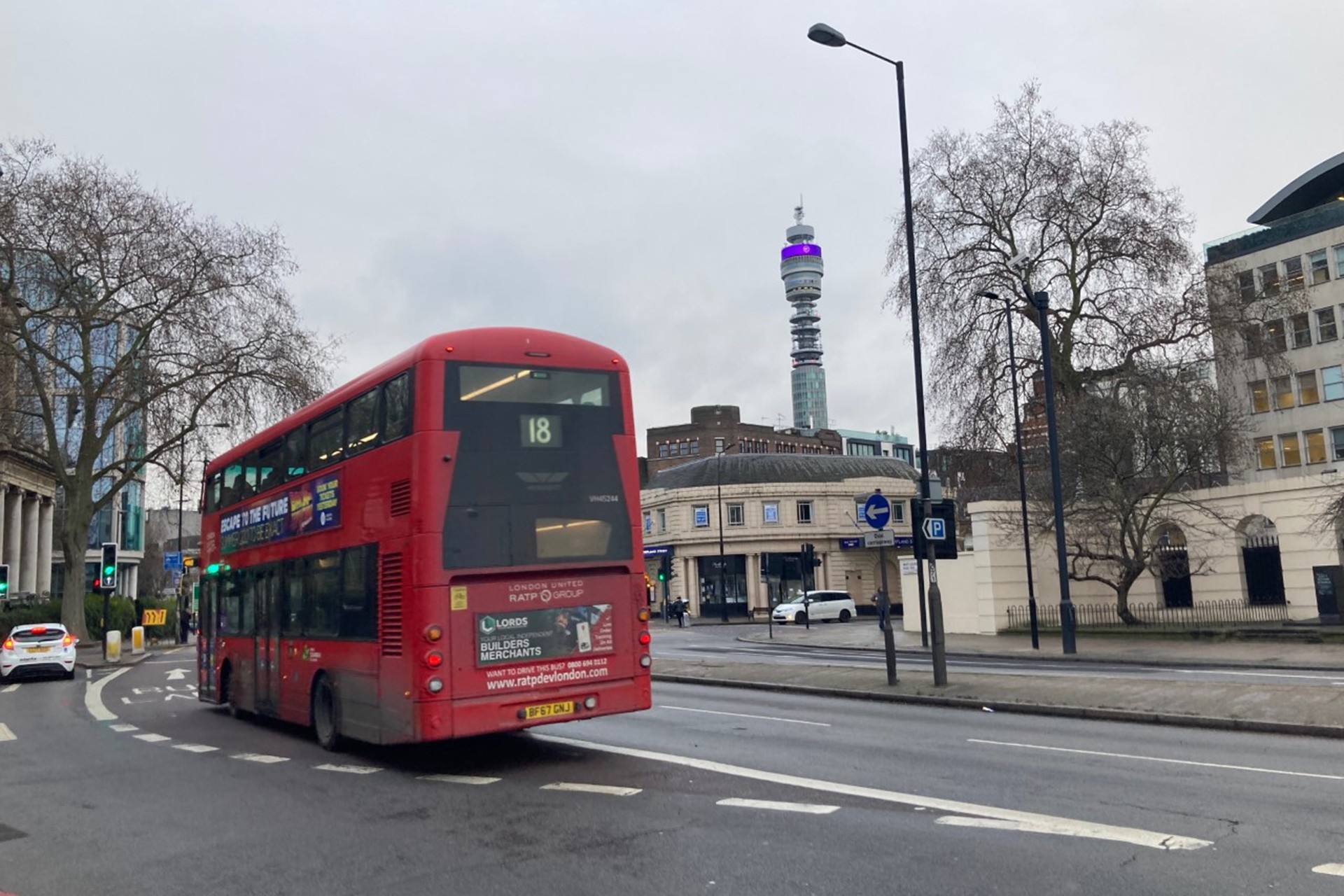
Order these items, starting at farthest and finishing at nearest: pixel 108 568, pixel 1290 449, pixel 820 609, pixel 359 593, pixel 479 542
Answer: pixel 1290 449 < pixel 820 609 < pixel 108 568 < pixel 359 593 < pixel 479 542

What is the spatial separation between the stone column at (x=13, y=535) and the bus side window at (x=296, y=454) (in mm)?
51274

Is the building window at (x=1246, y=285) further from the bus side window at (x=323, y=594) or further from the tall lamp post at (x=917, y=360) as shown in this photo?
the bus side window at (x=323, y=594)

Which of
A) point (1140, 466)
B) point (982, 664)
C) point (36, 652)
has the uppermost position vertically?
point (1140, 466)

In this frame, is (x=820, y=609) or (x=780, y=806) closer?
(x=780, y=806)

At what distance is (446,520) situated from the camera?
10.2 meters

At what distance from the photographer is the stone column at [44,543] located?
65.8 m

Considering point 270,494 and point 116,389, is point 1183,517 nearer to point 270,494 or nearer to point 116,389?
point 270,494

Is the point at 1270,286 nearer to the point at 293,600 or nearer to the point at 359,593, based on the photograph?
the point at 293,600

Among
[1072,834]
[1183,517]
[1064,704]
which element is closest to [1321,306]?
[1183,517]

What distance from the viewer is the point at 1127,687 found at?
16.2 meters

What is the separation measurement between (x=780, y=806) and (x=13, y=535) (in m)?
60.1

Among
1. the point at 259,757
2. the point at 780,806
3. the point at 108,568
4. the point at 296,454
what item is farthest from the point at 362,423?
the point at 108,568

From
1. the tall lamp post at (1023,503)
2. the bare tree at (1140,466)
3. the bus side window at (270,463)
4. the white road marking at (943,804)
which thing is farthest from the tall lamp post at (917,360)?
the bare tree at (1140,466)

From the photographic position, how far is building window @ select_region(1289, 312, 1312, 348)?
5788 centimetres
